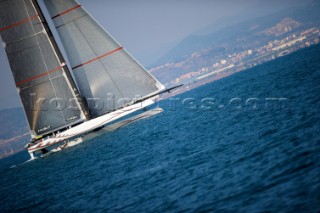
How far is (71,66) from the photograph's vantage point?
3112 centimetres

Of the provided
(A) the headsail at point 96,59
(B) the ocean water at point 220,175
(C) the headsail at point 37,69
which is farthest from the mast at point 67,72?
(B) the ocean water at point 220,175

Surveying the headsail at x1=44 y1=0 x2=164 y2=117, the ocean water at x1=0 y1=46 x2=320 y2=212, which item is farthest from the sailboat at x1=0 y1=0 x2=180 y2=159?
the ocean water at x1=0 y1=46 x2=320 y2=212

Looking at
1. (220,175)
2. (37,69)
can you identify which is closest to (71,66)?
(37,69)

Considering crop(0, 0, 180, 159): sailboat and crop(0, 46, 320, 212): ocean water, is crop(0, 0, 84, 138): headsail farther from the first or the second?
crop(0, 46, 320, 212): ocean water

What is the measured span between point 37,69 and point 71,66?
10.2 ft

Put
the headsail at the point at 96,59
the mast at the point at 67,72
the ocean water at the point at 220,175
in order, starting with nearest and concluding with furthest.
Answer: the ocean water at the point at 220,175 < the headsail at the point at 96,59 < the mast at the point at 67,72

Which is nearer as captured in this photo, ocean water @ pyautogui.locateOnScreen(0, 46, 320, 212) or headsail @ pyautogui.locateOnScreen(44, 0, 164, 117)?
ocean water @ pyautogui.locateOnScreen(0, 46, 320, 212)

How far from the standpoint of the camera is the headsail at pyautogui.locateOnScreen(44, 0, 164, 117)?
30.5 metres

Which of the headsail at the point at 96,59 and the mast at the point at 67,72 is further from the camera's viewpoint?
the mast at the point at 67,72

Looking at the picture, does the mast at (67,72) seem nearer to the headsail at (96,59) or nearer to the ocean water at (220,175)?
the headsail at (96,59)

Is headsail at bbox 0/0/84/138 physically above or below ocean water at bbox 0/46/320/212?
above

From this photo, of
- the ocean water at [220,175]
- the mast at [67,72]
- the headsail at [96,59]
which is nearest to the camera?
the ocean water at [220,175]

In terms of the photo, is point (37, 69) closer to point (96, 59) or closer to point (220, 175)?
point (96, 59)

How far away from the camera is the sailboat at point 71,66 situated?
30562mm
